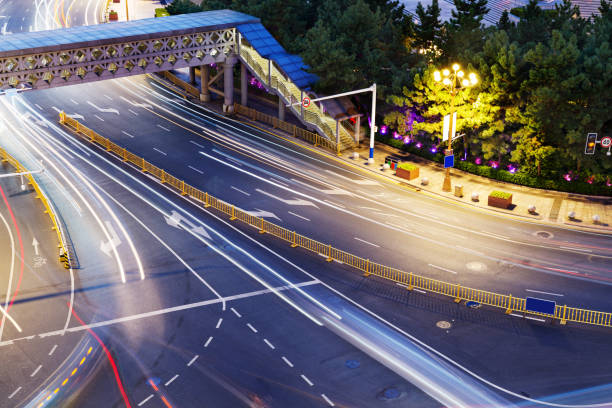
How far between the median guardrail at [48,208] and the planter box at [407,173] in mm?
29315

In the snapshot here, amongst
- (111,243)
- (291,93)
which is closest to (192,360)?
(111,243)

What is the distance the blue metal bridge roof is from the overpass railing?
85cm

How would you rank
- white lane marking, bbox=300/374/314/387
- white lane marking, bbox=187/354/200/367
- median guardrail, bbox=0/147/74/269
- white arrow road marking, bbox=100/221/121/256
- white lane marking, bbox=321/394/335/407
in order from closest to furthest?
white lane marking, bbox=321/394/335/407 < white lane marking, bbox=300/374/314/387 < white lane marking, bbox=187/354/200/367 < median guardrail, bbox=0/147/74/269 < white arrow road marking, bbox=100/221/121/256

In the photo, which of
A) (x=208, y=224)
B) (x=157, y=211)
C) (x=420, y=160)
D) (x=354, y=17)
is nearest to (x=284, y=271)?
(x=208, y=224)

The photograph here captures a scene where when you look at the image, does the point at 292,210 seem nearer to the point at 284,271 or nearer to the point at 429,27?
the point at 284,271

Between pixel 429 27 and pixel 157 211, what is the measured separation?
36.8 metres

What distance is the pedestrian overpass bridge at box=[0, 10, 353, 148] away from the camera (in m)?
64.9

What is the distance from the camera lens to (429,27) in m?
75.6

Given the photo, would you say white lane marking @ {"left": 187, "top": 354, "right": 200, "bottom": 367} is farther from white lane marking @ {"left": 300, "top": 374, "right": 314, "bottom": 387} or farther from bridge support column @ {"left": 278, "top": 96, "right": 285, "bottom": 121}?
bridge support column @ {"left": 278, "top": 96, "right": 285, "bottom": 121}

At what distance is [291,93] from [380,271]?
32349 millimetres

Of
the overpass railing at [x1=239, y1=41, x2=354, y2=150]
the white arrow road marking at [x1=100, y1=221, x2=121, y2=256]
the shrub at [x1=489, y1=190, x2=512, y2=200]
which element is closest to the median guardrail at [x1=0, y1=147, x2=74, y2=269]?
the white arrow road marking at [x1=100, y1=221, x2=121, y2=256]

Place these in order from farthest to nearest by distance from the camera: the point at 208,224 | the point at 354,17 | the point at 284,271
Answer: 1. the point at 354,17
2. the point at 208,224
3. the point at 284,271

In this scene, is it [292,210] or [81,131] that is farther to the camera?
[81,131]

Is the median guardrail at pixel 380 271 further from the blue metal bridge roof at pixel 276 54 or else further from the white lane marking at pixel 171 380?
the blue metal bridge roof at pixel 276 54
